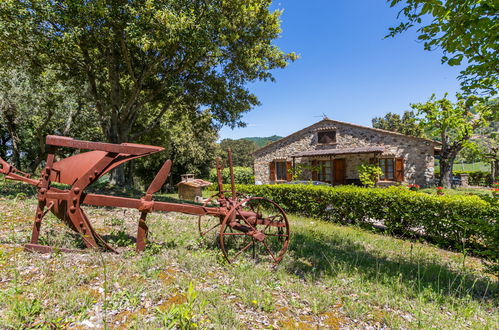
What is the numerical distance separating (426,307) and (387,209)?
6.00 meters

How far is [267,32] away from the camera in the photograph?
34.5ft

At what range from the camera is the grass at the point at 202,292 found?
241 centimetres

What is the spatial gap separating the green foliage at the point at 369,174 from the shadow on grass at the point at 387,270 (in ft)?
40.8

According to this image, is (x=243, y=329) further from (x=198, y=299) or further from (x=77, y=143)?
(x=77, y=143)

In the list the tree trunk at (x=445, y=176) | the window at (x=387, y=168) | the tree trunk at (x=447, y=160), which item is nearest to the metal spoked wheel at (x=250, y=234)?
the window at (x=387, y=168)

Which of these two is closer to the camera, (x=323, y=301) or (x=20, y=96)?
(x=323, y=301)

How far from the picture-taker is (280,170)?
2392 cm

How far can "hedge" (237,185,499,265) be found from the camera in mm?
6720

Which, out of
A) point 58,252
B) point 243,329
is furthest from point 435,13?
point 58,252

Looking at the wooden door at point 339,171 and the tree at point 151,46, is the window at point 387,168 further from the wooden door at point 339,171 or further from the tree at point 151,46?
the tree at point 151,46

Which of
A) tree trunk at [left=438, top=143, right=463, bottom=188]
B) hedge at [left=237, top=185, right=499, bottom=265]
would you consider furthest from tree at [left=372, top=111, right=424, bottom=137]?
hedge at [left=237, top=185, right=499, bottom=265]

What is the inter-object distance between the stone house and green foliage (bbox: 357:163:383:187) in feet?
3.44

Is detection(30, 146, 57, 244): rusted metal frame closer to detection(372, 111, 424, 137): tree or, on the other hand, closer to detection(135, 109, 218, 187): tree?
detection(135, 109, 218, 187): tree

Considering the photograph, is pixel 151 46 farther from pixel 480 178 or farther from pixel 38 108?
pixel 480 178
